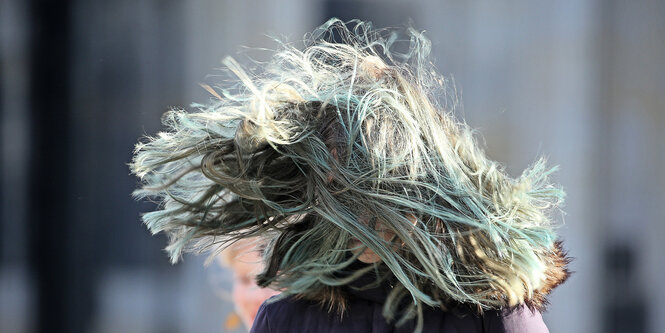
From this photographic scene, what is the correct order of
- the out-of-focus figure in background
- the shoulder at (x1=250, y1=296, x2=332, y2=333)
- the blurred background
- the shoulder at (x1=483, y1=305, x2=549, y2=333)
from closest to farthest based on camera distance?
the shoulder at (x1=483, y1=305, x2=549, y2=333) < the shoulder at (x1=250, y1=296, x2=332, y2=333) < the out-of-focus figure in background < the blurred background

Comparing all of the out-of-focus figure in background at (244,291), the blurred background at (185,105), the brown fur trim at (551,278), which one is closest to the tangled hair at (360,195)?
the brown fur trim at (551,278)

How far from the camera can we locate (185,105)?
3.93m

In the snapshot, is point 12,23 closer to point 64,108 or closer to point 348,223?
point 64,108

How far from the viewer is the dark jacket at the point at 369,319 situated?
136 cm

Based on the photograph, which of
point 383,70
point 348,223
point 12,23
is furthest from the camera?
point 12,23

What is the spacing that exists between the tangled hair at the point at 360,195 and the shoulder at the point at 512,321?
2cm

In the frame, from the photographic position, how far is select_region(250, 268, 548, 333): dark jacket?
136 cm

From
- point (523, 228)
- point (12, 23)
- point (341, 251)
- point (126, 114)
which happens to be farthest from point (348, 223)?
point (12, 23)

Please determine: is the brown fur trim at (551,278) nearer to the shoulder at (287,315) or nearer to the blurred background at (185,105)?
the shoulder at (287,315)

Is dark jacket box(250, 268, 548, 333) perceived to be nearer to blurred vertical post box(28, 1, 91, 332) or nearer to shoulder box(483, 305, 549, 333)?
shoulder box(483, 305, 549, 333)

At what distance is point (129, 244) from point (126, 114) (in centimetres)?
74

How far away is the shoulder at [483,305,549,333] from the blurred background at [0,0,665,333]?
2587 millimetres

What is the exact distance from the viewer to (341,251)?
56.1 inches

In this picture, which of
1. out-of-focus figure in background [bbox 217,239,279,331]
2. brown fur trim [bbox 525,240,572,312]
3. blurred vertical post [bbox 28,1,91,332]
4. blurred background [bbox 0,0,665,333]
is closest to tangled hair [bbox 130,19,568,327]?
brown fur trim [bbox 525,240,572,312]
